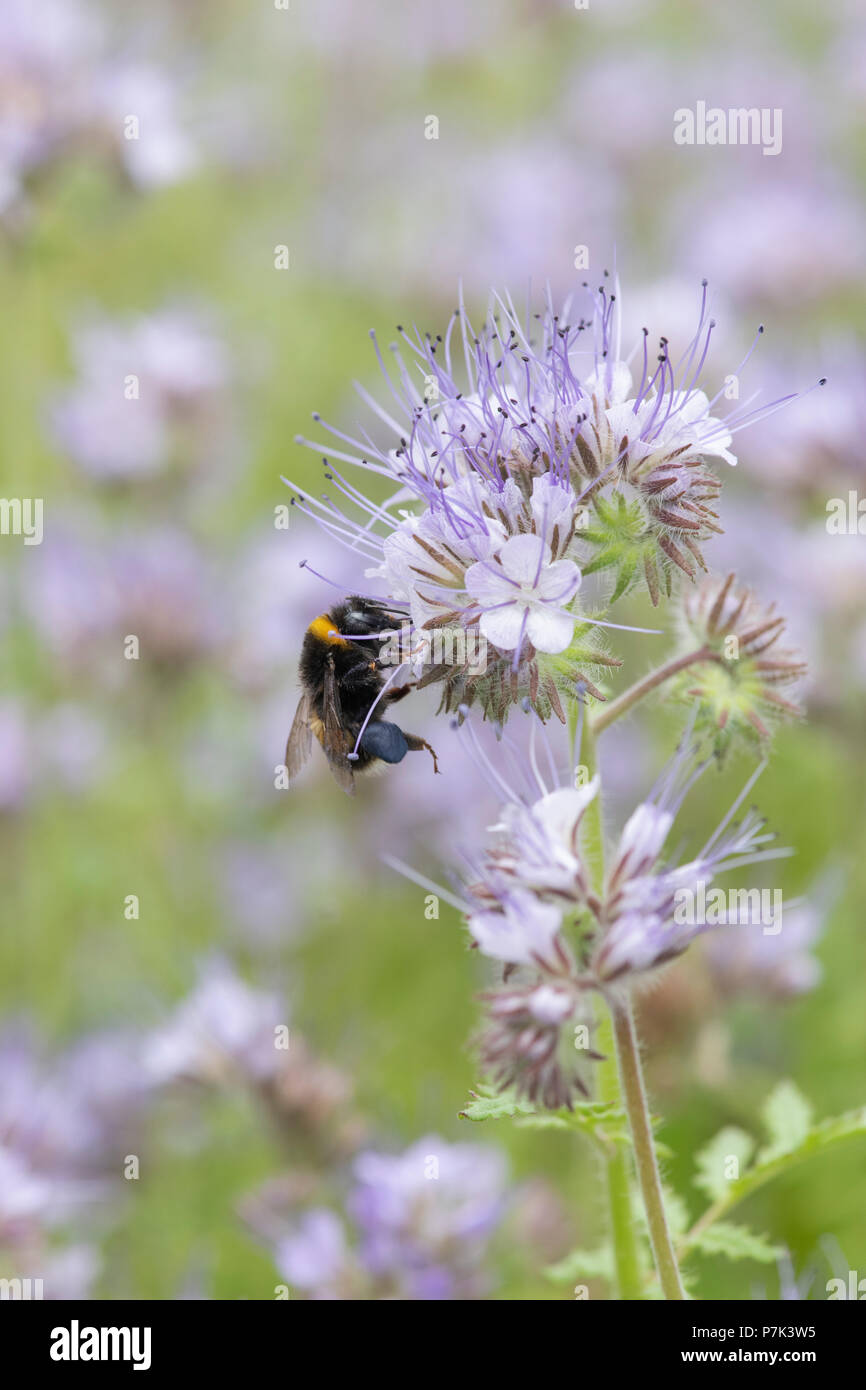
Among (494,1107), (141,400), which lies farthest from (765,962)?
(141,400)

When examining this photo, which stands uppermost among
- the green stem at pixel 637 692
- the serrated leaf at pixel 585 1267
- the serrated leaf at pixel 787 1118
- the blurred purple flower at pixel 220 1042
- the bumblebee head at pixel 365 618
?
the bumblebee head at pixel 365 618

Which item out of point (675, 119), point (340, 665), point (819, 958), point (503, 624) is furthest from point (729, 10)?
point (503, 624)

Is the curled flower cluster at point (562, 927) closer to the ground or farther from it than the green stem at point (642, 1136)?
farther from it

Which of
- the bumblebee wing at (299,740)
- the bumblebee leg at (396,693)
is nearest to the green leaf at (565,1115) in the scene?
the bumblebee leg at (396,693)

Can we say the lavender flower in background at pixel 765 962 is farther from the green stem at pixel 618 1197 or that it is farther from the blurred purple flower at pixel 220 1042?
the green stem at pixel 618 1197

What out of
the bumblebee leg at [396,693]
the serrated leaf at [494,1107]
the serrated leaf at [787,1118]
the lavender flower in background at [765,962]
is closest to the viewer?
the serrated leaf at [494,1107]

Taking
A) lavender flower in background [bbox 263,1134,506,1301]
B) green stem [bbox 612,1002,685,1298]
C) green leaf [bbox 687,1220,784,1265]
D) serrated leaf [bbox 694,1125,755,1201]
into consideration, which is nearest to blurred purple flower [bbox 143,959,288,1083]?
lavender flower in background [bbox 263,1134,506,1301]
